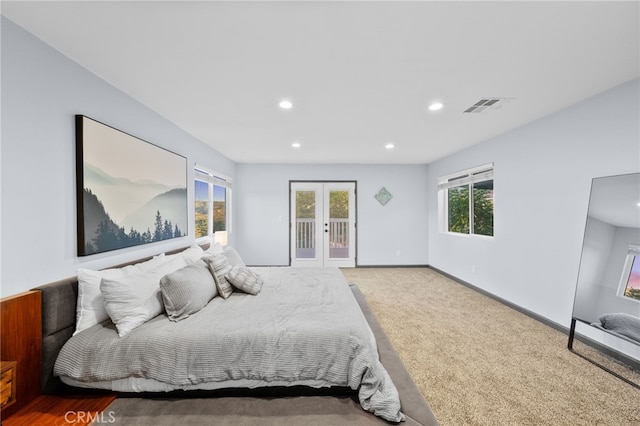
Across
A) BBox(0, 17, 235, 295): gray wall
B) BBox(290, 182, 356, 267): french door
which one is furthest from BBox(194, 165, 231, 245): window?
BBox(0, 17, 235, 295): gray wall

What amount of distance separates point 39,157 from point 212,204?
9.48 ft

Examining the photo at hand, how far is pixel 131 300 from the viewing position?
5.68 feet

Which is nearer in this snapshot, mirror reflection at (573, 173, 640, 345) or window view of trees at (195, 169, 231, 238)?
mirror reflection at (573, 173, 640, 345)

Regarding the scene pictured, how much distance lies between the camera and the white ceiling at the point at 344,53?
1434 mm

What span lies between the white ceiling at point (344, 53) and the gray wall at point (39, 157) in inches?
→ 6.3

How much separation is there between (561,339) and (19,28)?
16.8ft

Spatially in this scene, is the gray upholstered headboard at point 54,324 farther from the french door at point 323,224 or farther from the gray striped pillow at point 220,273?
the french door at point 323,224

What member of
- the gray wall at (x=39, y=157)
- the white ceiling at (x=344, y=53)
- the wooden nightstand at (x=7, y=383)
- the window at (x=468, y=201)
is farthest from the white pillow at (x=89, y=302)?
the window at (x=468, y=201)

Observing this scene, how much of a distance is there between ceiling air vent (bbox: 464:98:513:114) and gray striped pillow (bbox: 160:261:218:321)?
10.4ft

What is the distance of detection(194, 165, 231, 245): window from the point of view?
3926 millimetres

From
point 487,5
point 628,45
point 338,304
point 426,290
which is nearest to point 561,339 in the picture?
point 426,290

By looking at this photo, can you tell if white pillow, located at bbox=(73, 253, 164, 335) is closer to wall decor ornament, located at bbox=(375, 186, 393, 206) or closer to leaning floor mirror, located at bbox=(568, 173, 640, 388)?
leaning floor mirror, located at bbox=(568, 173, 640, 388)

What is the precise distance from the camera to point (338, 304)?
211 cm

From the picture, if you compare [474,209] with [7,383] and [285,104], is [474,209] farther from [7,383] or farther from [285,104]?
[7,383]
